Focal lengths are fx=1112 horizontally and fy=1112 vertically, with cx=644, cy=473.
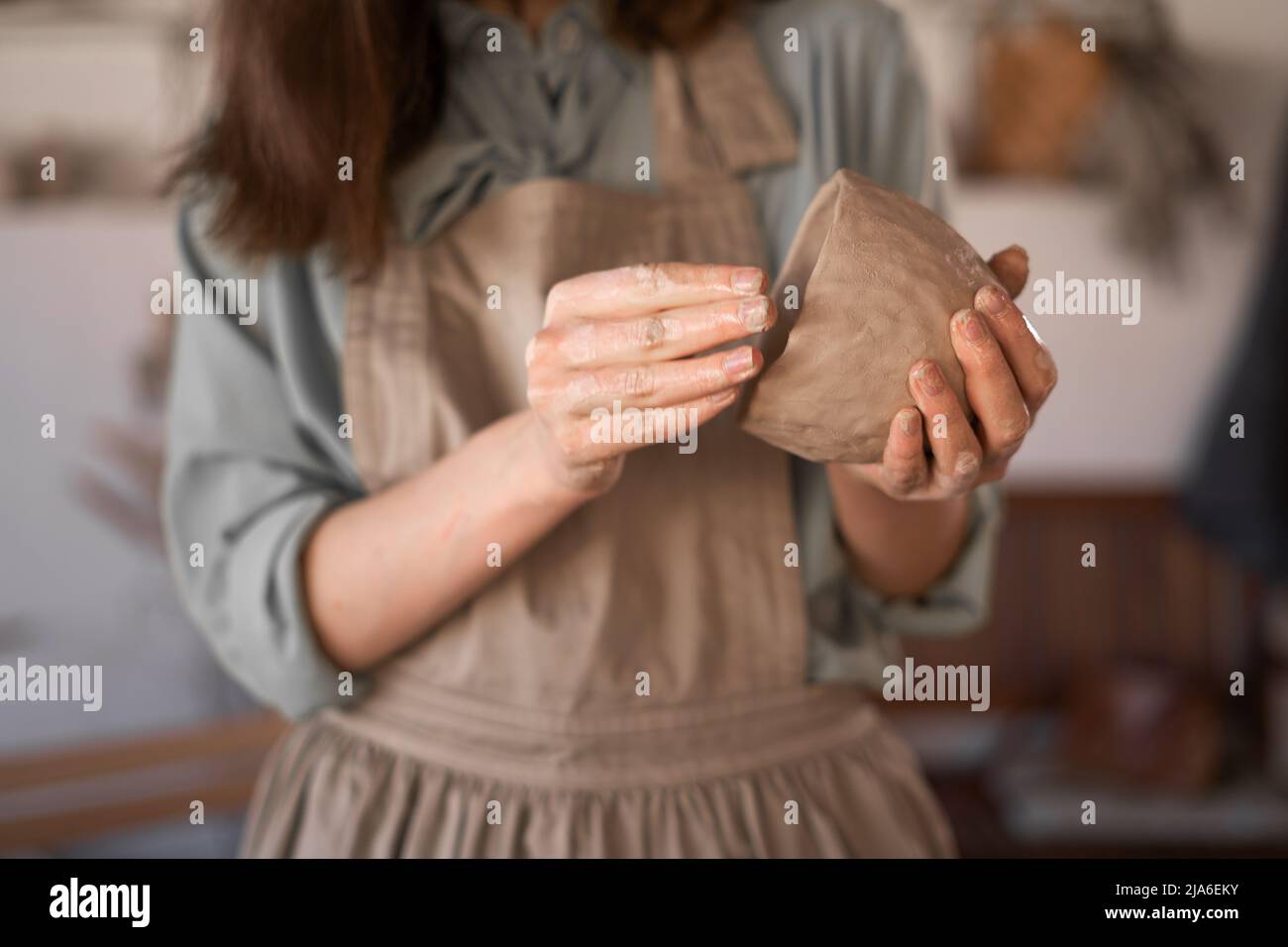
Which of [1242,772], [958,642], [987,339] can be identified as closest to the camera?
[987,339]

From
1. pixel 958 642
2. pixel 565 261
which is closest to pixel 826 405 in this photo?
pixel 565 261

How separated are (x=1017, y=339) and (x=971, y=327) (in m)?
0.02

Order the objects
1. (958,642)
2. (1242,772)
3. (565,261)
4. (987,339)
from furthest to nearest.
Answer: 1. (958,642)
2. (1242,772)
3. (565,261)
4. (987,339)

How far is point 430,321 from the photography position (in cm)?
57

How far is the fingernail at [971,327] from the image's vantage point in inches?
16.0

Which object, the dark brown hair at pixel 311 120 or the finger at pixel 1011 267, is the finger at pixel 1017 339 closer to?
the finger at pixel 1011 267

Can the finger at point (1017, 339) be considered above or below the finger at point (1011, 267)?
below

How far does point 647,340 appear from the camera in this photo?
0.40 meters

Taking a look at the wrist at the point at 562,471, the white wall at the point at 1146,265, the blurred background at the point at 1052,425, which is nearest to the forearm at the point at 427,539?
the wrist at the point at 562,471

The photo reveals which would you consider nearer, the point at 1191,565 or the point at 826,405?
the point at 826,405

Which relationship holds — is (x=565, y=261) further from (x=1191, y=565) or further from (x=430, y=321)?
(x=1191, y=565)

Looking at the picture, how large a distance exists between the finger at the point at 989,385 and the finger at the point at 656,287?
0.08 m

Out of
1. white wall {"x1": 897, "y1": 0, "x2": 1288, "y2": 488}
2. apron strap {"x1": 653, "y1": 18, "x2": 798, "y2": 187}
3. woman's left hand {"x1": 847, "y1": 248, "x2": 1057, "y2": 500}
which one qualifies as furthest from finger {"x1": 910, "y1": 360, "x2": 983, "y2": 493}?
white wall {"x1": 897, "y1": 0, "x2": 1288, "y2": 488}
